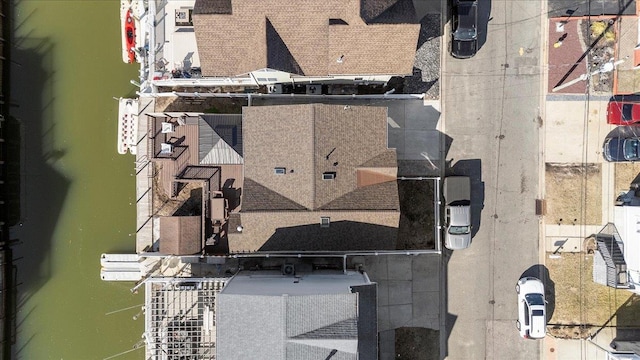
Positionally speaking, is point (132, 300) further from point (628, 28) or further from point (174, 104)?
point (628, 28)

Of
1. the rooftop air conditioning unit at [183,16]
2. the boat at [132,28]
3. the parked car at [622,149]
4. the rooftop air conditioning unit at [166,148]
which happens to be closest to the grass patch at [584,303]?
the parked car at [622,149]

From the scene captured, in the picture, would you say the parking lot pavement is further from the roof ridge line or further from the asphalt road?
the roof ridge line

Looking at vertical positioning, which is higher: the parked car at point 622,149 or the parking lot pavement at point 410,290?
the parked car at point 622,149

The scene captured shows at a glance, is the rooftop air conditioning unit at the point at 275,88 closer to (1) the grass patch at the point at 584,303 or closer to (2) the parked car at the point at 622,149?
(2) the parked car at the point at 622,149

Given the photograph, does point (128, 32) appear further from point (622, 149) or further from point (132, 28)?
point (622, 149)

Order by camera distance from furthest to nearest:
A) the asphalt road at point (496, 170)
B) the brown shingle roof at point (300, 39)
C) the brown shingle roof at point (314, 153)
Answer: the asphalt road at point (496, 170) < the brown shingle roof at point (314, 153) < the brown shingle roof at point (300, 39)

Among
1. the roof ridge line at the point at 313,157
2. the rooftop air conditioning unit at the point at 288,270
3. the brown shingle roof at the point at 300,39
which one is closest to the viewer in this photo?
the brown shingle roof at the point at 300,39

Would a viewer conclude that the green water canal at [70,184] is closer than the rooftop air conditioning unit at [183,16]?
No
